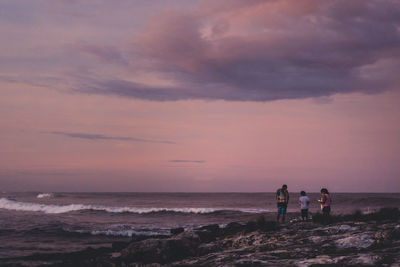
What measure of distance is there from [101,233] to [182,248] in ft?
45.7

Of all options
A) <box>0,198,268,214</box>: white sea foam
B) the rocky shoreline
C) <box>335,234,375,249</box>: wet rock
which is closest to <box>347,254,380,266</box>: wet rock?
the rocky shoreline

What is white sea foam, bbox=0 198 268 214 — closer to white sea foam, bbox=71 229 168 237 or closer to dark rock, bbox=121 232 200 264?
white sea foam, bbox=71 229 168 237

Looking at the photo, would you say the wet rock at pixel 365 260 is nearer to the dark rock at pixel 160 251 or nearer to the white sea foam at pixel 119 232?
the dark rock at pixel 160 251

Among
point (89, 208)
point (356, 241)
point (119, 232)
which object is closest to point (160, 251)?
point (356, 241)

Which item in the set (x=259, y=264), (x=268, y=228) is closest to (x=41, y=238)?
(x=268, y=228)

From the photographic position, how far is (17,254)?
1862 centimetres

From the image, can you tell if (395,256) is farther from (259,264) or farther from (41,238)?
(41,238)

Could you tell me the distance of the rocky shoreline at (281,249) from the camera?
8602mm

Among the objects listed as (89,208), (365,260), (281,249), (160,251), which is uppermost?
(365,260)

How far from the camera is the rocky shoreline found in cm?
860

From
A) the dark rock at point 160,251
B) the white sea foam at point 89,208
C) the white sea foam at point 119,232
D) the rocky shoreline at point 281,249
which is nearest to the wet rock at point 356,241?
the rocky shoreline at point 281,249

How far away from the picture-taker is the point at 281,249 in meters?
10.5

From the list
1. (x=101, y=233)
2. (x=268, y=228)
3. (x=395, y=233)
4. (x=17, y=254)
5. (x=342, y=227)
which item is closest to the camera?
(x=395, y=233)

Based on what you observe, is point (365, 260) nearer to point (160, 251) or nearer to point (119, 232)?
point (160, 251)
